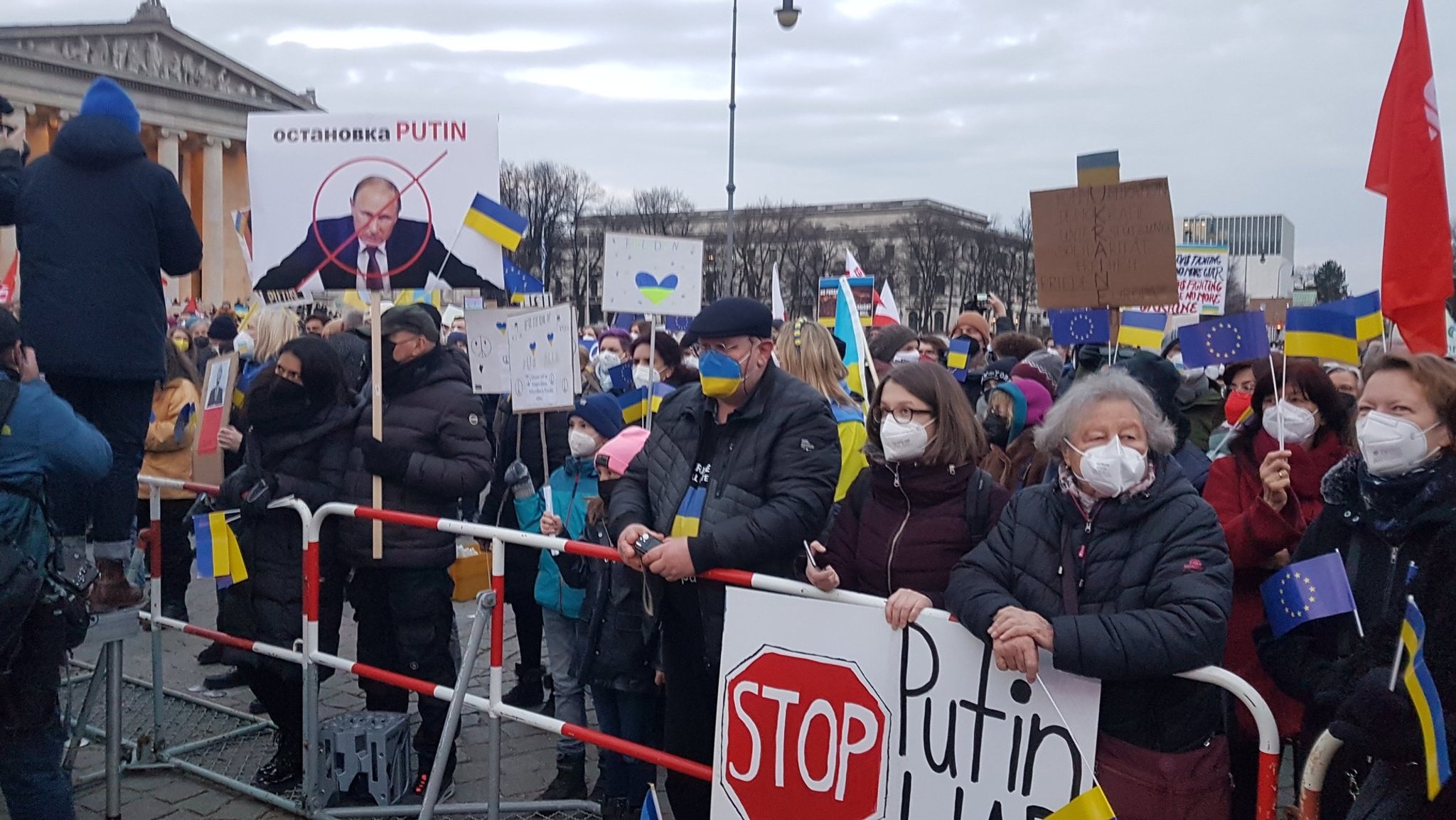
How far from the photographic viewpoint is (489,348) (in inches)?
239

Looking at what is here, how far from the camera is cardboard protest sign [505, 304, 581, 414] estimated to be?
5820 millimetres

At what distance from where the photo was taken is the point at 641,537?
3.94 m

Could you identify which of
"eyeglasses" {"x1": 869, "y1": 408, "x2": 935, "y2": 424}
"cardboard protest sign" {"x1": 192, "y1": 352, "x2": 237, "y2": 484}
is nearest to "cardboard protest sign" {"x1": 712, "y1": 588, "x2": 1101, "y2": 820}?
"eyeglasses" {"x1": 869, "y1": 408, "x2": 935, "y2": 424}

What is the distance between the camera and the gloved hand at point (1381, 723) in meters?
2.60

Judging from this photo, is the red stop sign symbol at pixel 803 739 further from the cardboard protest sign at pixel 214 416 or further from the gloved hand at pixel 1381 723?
the cardboard protest sign at pixel 214 416

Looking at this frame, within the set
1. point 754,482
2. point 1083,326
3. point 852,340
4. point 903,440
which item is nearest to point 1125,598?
point 903,440

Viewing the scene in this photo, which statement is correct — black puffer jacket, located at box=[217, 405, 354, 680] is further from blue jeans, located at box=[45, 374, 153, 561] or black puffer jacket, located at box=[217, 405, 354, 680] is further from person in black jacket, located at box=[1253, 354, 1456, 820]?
person in black jacket, located at box=[1253, 354, 1456, 820]

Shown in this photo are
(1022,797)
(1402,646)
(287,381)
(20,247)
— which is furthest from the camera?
(287,381)

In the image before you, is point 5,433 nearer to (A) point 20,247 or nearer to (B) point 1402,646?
(A) point 20,247

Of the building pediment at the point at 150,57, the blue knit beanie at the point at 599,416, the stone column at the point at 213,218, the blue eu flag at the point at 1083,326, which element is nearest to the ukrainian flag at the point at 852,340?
the blue eu flag at the point at 1083,326

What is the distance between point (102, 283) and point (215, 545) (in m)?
1.33

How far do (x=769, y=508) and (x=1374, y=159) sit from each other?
99.3 inches

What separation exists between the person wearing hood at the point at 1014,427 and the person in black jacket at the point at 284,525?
9.90ft

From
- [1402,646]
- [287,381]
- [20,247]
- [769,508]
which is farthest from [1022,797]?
[20,247]
